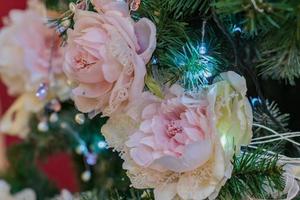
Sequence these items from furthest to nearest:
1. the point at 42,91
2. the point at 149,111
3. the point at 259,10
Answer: the point at 42,91 < the point at 149,111 < the point at 259,10

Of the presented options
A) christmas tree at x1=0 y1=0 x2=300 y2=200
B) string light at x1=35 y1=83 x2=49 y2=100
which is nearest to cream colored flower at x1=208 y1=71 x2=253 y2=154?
christmas tree at x1=0 y1=0 x2=300 y2=200

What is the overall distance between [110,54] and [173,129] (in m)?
0.09

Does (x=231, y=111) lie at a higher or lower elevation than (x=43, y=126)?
higher

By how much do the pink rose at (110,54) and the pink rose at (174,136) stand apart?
0.09ft

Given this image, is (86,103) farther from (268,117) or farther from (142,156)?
(268,117)

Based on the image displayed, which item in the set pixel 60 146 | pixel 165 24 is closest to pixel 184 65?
pixel 165 24

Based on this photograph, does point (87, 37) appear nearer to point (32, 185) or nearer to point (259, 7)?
point (259, 7)

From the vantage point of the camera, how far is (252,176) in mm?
453

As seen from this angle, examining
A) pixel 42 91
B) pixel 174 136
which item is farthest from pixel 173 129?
pixel 42 91

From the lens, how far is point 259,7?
0.37 metres

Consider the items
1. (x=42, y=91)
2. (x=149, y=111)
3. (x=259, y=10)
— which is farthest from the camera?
(x=42, y=91)

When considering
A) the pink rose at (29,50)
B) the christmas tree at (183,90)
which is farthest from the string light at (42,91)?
the christmas tree at (183,90)

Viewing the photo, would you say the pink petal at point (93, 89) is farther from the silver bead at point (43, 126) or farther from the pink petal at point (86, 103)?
the silver bead at point (43, 126)

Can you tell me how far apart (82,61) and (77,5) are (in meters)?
0.08
